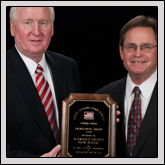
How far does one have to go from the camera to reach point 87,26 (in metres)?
3.33

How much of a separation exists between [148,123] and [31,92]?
1.38 metres

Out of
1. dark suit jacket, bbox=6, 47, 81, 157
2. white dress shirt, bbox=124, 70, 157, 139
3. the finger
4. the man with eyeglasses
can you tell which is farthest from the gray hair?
the finger

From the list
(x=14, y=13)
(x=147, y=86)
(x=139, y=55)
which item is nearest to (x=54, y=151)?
(x=147, y=86)

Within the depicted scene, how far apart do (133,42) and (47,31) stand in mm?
998

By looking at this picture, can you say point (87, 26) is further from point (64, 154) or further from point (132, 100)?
point (64, 154)

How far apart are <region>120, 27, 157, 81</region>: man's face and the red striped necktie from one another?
24cm

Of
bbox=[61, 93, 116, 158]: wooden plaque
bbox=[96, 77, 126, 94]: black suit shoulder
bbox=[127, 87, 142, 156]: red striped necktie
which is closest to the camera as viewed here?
bbox=[61, 93, 116, 158]: wooden plaque

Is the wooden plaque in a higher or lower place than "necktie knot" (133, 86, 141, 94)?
lower

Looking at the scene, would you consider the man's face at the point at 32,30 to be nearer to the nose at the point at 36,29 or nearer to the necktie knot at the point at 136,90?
the nose at the point at 36,29

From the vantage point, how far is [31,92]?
10.0 feet

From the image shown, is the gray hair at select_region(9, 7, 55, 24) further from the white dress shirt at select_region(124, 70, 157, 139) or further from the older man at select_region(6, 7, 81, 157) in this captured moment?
the white dress shirt at select_region(124, 70, 157, 139)

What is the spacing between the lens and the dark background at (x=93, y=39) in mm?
3291

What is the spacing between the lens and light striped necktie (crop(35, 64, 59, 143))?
3.16 meters

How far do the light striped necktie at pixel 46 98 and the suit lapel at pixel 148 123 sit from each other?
0.95 m
